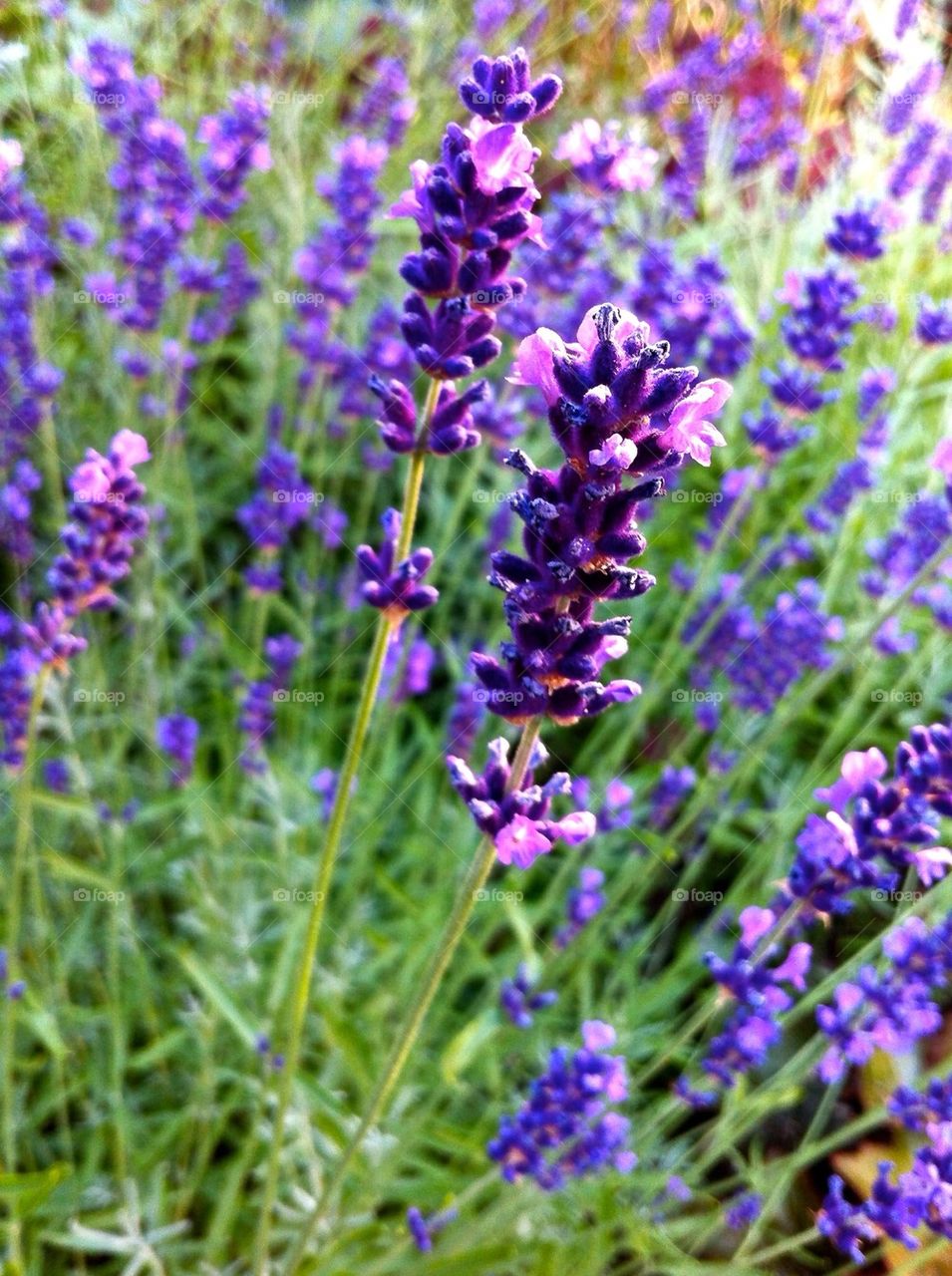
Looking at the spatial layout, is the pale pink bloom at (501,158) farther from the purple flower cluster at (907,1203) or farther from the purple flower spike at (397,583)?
the purple flower cluster at (907,1203)

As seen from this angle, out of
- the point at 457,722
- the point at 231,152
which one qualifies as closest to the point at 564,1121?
the point at 457,722

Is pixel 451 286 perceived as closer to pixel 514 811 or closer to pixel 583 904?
pixel 514 811

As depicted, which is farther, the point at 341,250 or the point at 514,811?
the point at 341,250

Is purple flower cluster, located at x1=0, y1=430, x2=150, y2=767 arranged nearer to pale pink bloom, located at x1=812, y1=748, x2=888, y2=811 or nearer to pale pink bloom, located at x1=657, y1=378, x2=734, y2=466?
pale pink bloom, located at x1=657, y1=378, x2=734, y2=466

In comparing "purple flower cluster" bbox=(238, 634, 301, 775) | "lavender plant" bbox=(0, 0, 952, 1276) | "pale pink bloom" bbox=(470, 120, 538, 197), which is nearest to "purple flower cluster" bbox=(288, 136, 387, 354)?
"lavender plant" bbox=(0, 0, 952, 1276)

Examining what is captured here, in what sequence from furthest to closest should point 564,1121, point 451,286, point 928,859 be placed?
point 564,1121 → point 928,859 → point 451,286

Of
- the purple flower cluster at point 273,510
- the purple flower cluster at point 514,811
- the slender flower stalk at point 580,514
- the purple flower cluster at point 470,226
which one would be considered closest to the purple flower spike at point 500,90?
the purple flower cluster at point 470,226
